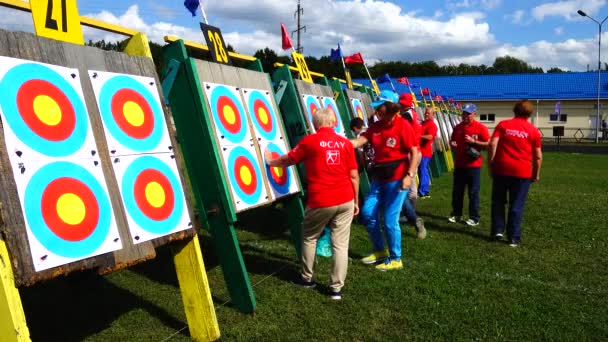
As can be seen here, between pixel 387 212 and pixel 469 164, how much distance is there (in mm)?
3322

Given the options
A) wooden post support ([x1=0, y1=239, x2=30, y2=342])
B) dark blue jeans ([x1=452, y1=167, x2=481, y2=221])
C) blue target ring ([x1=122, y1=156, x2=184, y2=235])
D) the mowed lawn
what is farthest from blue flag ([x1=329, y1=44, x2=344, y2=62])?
wooden post support ([x1=0, y1=239, x2=30, y2=342])

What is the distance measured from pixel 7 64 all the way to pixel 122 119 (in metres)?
0.77

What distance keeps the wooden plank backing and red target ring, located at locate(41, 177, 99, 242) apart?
15 centimetres

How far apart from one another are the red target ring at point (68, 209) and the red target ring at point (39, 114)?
0.27 m

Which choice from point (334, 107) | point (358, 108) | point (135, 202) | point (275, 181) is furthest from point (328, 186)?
point (358, 108)

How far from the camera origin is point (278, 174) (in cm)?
489

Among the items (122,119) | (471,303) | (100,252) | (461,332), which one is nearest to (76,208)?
(100,252)

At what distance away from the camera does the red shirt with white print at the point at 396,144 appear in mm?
5301

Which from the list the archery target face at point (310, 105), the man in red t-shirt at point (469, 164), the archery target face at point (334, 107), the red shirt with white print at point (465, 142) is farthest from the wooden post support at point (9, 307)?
the red shirt with white print at point (465, 142)

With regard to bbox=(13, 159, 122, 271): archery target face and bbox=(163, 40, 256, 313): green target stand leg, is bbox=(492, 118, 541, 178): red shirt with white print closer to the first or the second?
bbox=(163, 40, 256, 313): green target stand leg

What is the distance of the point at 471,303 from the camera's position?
439 cm

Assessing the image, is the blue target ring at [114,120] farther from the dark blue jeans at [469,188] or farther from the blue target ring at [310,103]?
the dark blue jeans at [469,188]

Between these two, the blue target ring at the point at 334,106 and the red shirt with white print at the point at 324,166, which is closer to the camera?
the red shirt with white print at the point at 324,166

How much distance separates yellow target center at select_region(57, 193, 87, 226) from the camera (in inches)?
107
